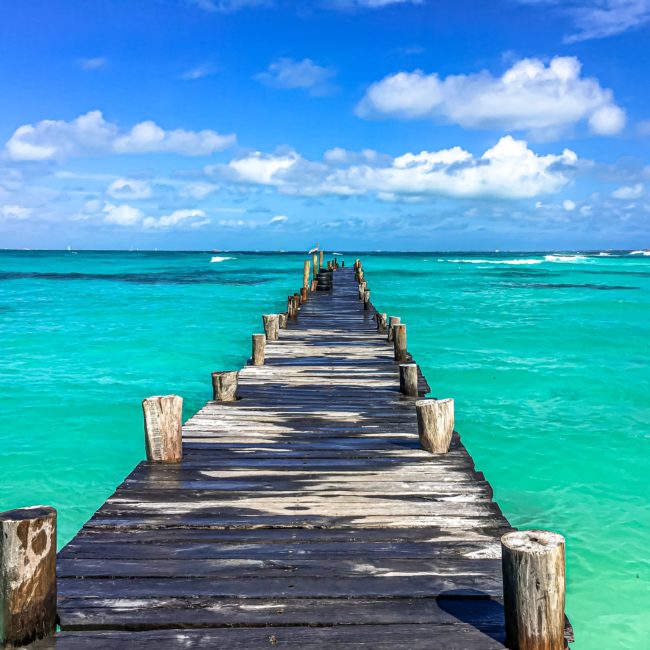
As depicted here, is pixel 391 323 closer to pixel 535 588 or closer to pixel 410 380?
pixel 410 380

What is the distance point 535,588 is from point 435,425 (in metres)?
3.24

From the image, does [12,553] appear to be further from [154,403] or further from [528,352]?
[528,352]

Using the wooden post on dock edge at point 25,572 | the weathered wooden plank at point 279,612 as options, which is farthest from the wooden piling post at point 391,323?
the wooden post on dock edge at point 25,572

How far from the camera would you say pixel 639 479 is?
31.2ft

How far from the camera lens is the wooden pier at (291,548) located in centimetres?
330

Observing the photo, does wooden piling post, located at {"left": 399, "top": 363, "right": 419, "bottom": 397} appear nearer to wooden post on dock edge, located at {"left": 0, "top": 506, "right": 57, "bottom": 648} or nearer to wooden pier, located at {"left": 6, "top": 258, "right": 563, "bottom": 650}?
wooden pier, located at {"left": 6, "top": 258, "right": 563, "bottom": 650}

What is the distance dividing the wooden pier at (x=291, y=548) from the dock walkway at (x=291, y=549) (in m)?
0.01

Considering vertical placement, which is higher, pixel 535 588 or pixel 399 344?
pixel 399 344

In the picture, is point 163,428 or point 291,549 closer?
point 291,549

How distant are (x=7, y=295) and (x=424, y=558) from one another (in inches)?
1736

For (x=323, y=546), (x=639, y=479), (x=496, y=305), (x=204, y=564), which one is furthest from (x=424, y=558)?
(x=496, y=305)

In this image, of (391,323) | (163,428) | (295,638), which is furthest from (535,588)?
(391,323)

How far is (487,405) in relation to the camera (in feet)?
44.9

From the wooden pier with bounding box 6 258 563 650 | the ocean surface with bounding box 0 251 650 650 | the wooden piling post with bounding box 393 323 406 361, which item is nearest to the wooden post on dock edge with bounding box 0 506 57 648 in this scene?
the wooden pier with bounding box 6 258 563 650
